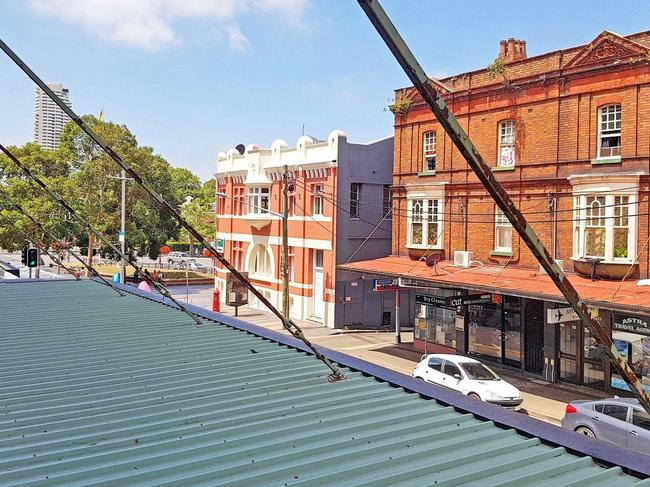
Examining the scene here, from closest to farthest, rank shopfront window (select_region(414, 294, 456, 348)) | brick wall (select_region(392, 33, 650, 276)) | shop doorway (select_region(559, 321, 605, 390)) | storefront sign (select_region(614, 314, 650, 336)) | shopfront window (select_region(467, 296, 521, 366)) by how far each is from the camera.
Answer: storefront sign (select_region(614, 314, 650, 336))
brick wall (select_region(392, 33, 650, 276))
shop doorway (select_region(559, 321, 605, 390))
shopfront window (select_region(467, 296, 521, 366))
shopfront window (select_region(414, 294, 456, 348))

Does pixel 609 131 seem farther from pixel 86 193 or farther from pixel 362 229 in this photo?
pixel 86 193

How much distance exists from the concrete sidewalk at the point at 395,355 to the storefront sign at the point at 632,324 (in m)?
2.78

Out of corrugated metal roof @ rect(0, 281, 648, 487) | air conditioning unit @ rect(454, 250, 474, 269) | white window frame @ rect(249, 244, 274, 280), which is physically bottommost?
→ corrugated metal roof @ rect(0, 281, 648, 487)

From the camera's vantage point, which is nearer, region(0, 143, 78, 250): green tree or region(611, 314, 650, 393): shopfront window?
region(611, 314, 650, 393): shopfront window

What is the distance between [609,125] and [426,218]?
373 inches

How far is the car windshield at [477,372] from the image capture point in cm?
1973

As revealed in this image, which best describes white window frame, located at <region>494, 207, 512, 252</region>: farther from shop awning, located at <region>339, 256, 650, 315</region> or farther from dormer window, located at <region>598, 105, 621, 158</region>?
dormer window, located at <region>598, 105, 621, 158</region>

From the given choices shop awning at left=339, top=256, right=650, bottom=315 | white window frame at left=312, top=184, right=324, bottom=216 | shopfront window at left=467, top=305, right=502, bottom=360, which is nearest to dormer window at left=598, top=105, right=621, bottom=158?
shop awning at left=339, top=256, right=650, bottom=315

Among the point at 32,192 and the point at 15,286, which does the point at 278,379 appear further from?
the point at 32,192

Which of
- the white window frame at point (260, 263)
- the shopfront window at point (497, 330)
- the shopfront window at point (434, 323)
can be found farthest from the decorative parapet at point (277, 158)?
the shopfront window at point (497, 330)

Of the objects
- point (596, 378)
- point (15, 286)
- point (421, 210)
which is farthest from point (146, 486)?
point (421, 210)

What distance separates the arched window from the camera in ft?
135

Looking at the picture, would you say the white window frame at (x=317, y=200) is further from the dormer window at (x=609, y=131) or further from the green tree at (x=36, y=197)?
the green tree at (x=36, y=197)

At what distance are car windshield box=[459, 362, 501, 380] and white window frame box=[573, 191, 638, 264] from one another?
580 centimetres
